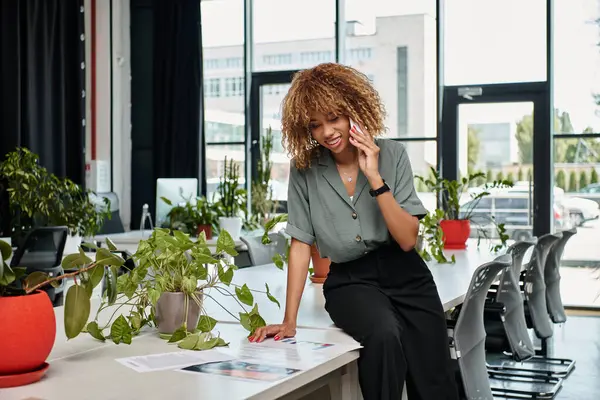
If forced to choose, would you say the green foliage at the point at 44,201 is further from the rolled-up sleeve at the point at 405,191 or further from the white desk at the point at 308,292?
the rolled-up sleeve at the point at 405,191

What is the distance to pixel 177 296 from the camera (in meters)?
2.04

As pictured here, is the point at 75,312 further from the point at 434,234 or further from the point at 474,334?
the point at 434,234

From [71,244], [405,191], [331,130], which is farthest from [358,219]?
[71,244]

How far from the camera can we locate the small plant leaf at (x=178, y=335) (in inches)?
77.4

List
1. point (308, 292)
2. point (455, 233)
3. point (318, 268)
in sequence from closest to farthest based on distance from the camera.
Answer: point (308, 292)
point (318, 268)
point (455, 233)

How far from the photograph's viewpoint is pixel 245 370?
1.69 meters

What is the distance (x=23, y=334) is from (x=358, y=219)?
3.63 ft

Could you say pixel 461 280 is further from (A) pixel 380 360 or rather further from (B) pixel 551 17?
(B) pixel 551 17

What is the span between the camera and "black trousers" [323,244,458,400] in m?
2.06

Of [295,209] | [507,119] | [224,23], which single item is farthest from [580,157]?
[295,209]

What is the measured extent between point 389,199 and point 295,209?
315 mm

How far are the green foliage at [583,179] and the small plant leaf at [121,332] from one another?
679 cm

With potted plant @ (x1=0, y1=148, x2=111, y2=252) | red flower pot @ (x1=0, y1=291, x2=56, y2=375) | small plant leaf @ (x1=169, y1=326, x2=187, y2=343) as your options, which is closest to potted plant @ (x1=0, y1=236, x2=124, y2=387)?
red flower pot @ (x1=0, y1=291, x2=56, y2=375)

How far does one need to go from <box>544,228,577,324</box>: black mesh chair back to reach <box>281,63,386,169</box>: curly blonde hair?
10.0 feet
